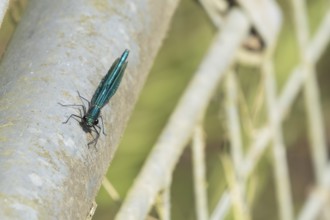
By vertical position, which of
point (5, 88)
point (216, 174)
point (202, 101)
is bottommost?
point (5, 88)

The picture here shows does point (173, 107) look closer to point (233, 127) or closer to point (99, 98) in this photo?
point (233, 127)

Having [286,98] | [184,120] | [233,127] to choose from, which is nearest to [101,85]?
[184,120]

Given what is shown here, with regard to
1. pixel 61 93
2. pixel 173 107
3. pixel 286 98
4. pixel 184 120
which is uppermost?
pixel 173 107

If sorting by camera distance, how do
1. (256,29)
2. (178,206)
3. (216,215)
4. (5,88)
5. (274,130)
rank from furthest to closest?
(178,206), (274,130), (256,29), (216,215), (5,88)

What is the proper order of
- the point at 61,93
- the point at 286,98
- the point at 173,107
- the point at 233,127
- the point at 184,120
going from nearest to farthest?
the point at 61,93, the point at 184,120, the point at 233,127, the point at 286,98, the point at 173,107


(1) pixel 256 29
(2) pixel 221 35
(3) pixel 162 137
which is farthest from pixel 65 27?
(1) pixel 256 29

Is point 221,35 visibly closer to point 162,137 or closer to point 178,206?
point 162,137

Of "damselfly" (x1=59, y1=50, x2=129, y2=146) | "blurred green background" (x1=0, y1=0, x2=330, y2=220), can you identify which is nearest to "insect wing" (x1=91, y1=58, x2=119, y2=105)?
"damselfly" (x1=59, y1=50, x2=129, y2=146)
